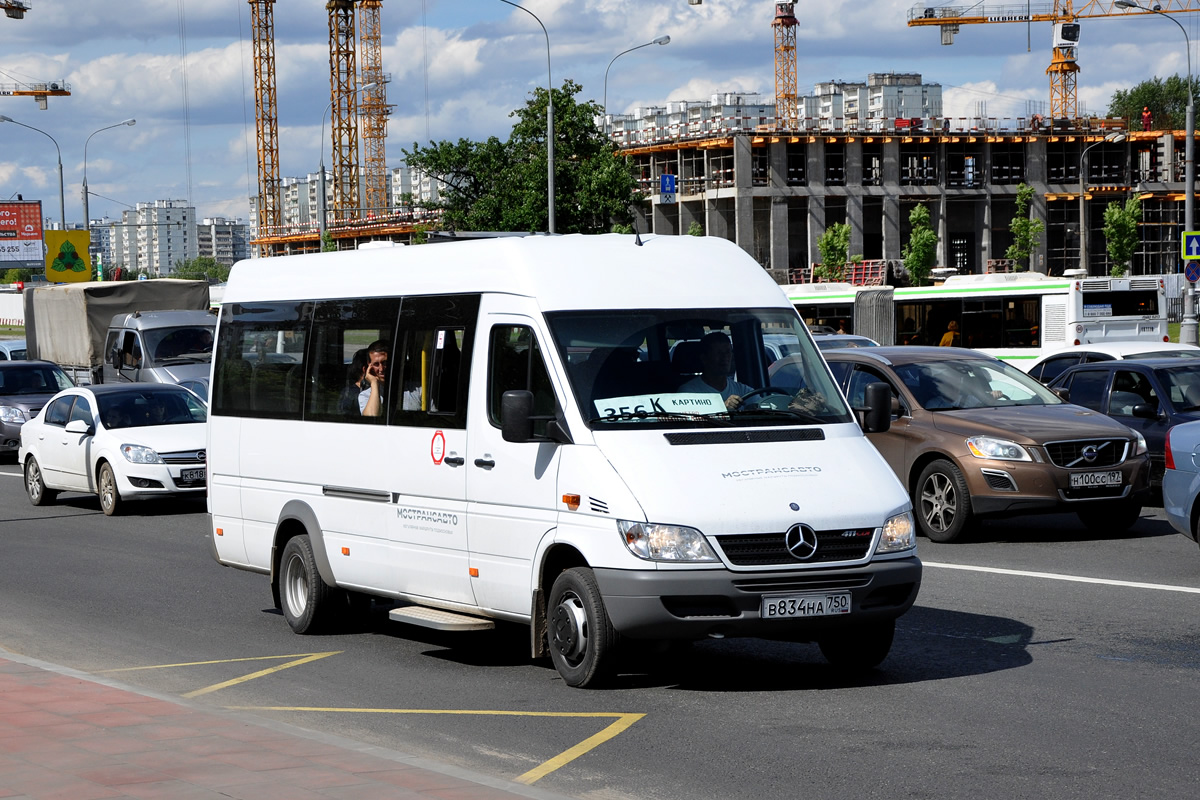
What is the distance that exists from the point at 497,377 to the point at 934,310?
29745 mm

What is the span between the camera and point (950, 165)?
96.2 metres

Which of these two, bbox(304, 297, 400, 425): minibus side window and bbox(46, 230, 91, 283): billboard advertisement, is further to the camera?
bbox(46, 230, 91, 283): billboard advertisement

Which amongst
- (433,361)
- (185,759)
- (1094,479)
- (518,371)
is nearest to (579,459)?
(518,371)

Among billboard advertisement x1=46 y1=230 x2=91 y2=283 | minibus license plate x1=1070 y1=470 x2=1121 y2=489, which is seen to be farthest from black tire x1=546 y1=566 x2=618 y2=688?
billboard advertisement x1=46 y1=230 x2=91 y2=283

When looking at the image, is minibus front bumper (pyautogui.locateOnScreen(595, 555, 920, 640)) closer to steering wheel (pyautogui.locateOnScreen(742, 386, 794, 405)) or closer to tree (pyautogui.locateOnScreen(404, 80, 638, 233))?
steering wheel (pyautogui.locateOnScreen(742, 386, 794, 405))

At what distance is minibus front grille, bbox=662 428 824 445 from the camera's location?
783 centimetres

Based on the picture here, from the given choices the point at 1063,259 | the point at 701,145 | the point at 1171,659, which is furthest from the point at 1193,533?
the point at 1063,259

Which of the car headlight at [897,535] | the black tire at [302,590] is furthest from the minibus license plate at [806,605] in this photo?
the black tire at [302,590]

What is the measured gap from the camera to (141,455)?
18547mm

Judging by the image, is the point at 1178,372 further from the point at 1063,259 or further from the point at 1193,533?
the point at 1063,259

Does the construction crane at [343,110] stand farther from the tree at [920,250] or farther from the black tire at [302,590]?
the black tire at [302,590]

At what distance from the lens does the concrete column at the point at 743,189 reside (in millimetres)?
91750

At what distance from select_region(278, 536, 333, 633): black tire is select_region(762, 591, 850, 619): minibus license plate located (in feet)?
11.9

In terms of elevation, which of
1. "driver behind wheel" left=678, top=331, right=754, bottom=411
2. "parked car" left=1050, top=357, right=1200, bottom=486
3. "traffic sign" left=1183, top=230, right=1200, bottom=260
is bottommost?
"parked car" left=1050, top=357, right=1200, bottom=486
